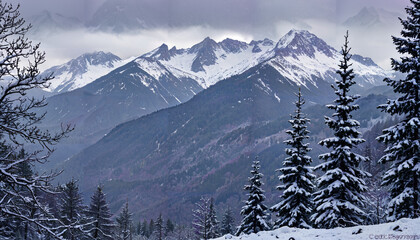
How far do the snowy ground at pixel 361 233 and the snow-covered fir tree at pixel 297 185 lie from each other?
9358 mm

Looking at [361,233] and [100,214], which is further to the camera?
[100,214]

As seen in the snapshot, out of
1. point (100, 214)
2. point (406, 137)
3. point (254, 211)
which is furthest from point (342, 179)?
point (100, 214)

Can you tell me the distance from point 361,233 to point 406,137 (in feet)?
27.4

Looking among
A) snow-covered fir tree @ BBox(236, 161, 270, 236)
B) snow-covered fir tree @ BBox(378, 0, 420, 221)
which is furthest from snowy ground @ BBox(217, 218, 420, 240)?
snow-covered fir tree @ BBox(236, 161, 270, 236)

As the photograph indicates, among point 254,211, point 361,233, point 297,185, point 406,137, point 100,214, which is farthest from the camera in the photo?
point 100,214

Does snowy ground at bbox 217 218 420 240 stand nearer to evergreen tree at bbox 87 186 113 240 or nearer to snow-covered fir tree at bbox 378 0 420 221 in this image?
snow-covered fir tree at bbox 378 0 420 221

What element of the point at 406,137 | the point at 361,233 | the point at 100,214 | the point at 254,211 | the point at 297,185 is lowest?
the point at 361,233

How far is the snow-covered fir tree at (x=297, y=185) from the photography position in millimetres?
22641

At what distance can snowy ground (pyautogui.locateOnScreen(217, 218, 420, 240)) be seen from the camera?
36.0 feet

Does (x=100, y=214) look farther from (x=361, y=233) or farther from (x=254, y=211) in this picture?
(x=361, y=233)

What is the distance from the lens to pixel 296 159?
2378 centimetres

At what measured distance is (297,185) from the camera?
23.2 m

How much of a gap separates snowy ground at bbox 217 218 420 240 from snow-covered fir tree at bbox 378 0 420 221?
5591 mm

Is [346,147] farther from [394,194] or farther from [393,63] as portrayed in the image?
A: [393,63]
